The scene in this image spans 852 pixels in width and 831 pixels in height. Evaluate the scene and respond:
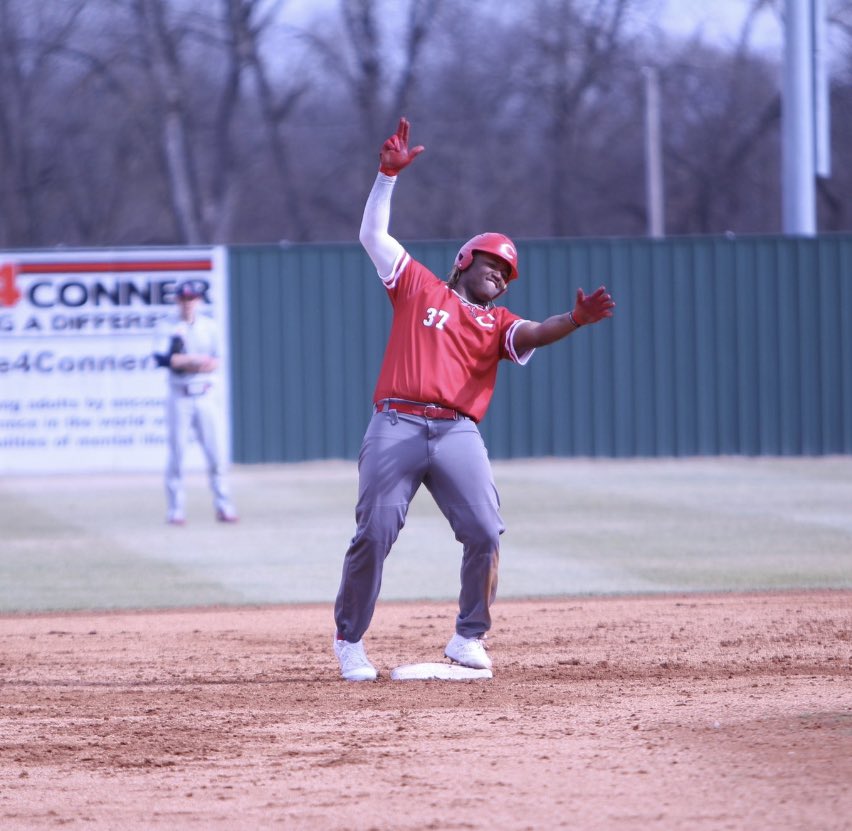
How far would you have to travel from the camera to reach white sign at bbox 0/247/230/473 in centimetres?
1761

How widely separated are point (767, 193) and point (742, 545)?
88.6 ft

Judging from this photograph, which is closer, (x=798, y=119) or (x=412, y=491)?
(x=412, y=491)

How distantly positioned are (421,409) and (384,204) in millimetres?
898

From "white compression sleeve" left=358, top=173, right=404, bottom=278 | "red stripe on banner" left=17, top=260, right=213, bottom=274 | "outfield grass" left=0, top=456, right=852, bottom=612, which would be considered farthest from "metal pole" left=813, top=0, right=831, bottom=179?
"white compression sleeve" left=358, top=173, right=404, bottom=278

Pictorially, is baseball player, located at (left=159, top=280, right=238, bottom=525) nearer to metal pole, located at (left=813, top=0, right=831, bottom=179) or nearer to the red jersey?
the red jersey

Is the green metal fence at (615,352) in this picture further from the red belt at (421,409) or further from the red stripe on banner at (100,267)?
the red belt at (421,409)

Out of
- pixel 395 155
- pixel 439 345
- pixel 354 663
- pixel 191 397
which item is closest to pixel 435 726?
pixel 354 663

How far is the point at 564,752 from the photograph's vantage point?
5168mm

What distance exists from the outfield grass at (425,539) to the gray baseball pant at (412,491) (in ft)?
9.49

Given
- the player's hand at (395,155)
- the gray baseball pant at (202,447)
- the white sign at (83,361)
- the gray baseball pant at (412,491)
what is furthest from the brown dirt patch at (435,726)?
the white sign at (83,361)

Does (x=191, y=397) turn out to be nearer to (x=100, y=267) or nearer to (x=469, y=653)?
(x=100, y=267)

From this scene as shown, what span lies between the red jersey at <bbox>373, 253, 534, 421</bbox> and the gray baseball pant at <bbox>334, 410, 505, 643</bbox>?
12 centimetres

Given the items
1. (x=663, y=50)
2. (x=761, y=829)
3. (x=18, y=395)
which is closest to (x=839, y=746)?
(x=761, y=829)

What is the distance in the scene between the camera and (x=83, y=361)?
695 inches
